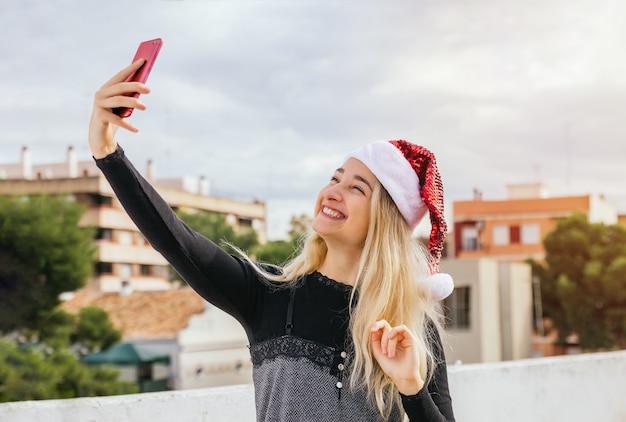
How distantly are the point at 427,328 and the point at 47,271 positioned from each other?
2770 cm

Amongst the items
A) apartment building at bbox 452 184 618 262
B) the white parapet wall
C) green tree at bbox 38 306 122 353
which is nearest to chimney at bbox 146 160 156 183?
apartment building at bbox 452 184 618 262

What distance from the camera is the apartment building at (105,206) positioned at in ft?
169

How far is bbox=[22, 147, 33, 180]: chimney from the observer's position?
53.7 metres

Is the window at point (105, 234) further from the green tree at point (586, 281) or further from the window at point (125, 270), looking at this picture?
the green tree at point (586, 281)

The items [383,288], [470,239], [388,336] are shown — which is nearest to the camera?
[388,336]

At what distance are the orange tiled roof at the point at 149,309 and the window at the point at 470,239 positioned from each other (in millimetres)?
15816

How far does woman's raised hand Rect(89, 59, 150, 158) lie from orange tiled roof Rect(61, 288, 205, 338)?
115ft

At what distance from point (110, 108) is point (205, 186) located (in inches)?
2438

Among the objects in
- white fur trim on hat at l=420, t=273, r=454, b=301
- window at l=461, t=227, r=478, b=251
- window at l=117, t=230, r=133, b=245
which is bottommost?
white fur trim on hat at l=420, t=273, r=454, b=301

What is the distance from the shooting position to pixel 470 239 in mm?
49312

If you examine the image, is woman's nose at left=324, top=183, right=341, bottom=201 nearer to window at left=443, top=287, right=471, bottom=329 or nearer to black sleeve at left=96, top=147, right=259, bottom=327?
black sleeve at left=96, top=147, right=259, bottom=327

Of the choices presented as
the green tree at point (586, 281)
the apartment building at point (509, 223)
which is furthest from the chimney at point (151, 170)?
the green tree at point (586, 281)

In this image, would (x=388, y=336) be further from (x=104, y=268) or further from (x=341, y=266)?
(x=104, y=268)

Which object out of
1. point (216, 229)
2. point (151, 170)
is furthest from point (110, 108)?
point (151, 170)
